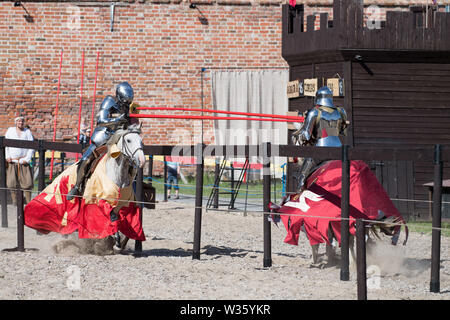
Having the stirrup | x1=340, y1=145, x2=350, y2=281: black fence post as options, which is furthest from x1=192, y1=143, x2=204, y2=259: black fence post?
x1=340, y1=145, x2=350, y2=281: black fence post

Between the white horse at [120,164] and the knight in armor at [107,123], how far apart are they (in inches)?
14.9

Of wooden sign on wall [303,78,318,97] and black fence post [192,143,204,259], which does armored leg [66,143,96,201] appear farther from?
wooden sign on wall [303,78,318,97]

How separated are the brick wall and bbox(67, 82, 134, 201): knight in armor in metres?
11.6

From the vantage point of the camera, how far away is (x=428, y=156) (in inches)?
296

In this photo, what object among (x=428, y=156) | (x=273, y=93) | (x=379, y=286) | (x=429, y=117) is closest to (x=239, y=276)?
(x=379, y=286)

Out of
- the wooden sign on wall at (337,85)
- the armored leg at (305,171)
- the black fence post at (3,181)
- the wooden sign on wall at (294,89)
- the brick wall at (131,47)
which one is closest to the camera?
the armored leg at (305,171)

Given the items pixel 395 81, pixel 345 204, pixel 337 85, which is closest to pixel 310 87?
pixel 337 85

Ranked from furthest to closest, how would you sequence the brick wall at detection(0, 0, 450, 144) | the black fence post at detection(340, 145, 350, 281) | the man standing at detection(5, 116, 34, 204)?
the brick wall at detection(0, 0, 450, 144), the man standing at detection(5, 116, 34, 204), the black fence post at detection(340, 145, 350, 281)

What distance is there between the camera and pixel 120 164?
892cm

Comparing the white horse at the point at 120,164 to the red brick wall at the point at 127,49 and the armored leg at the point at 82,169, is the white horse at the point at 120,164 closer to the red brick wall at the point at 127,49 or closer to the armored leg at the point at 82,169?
the armored leg at the point at 82,169

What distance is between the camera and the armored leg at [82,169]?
927 centimetres

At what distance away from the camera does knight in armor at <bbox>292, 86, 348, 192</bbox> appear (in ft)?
29.1

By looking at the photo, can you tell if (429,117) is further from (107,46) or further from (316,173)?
(107,46)

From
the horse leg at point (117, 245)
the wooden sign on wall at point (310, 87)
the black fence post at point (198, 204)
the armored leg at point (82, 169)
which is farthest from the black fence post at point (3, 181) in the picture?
the wooden sign on wall at point (310, 87)
